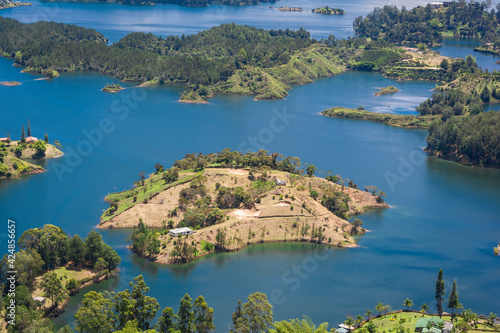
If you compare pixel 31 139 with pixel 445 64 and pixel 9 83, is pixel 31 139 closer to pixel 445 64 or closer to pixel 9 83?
pixel 9 83

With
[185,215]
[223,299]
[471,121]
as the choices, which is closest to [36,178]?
[185,215]

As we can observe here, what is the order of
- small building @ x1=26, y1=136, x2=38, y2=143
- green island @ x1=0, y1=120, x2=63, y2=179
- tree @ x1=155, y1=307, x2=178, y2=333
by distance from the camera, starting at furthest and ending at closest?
small building @ x1=26, y1=136, x2=38, y2=143, green island @ x1=0, y1=120, x2=63, y2=179, tree @ x1=155, y1=307, x2=178, y2=333

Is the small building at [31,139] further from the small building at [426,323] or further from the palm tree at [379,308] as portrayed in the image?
the small building at [426,323]

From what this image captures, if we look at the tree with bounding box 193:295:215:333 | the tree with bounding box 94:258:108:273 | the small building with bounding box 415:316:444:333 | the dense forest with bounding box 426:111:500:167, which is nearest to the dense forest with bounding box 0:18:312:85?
the dense forest with bounding box 426:111:500:167

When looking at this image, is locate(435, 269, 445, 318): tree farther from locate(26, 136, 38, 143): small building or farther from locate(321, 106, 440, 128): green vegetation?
locate(321, 106, 440, 128): green vegetation

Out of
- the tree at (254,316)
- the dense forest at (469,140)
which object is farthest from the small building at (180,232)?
the dense forest at (469,140)

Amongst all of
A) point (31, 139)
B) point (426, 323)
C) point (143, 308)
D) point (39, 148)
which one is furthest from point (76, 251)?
point (31, 139)
